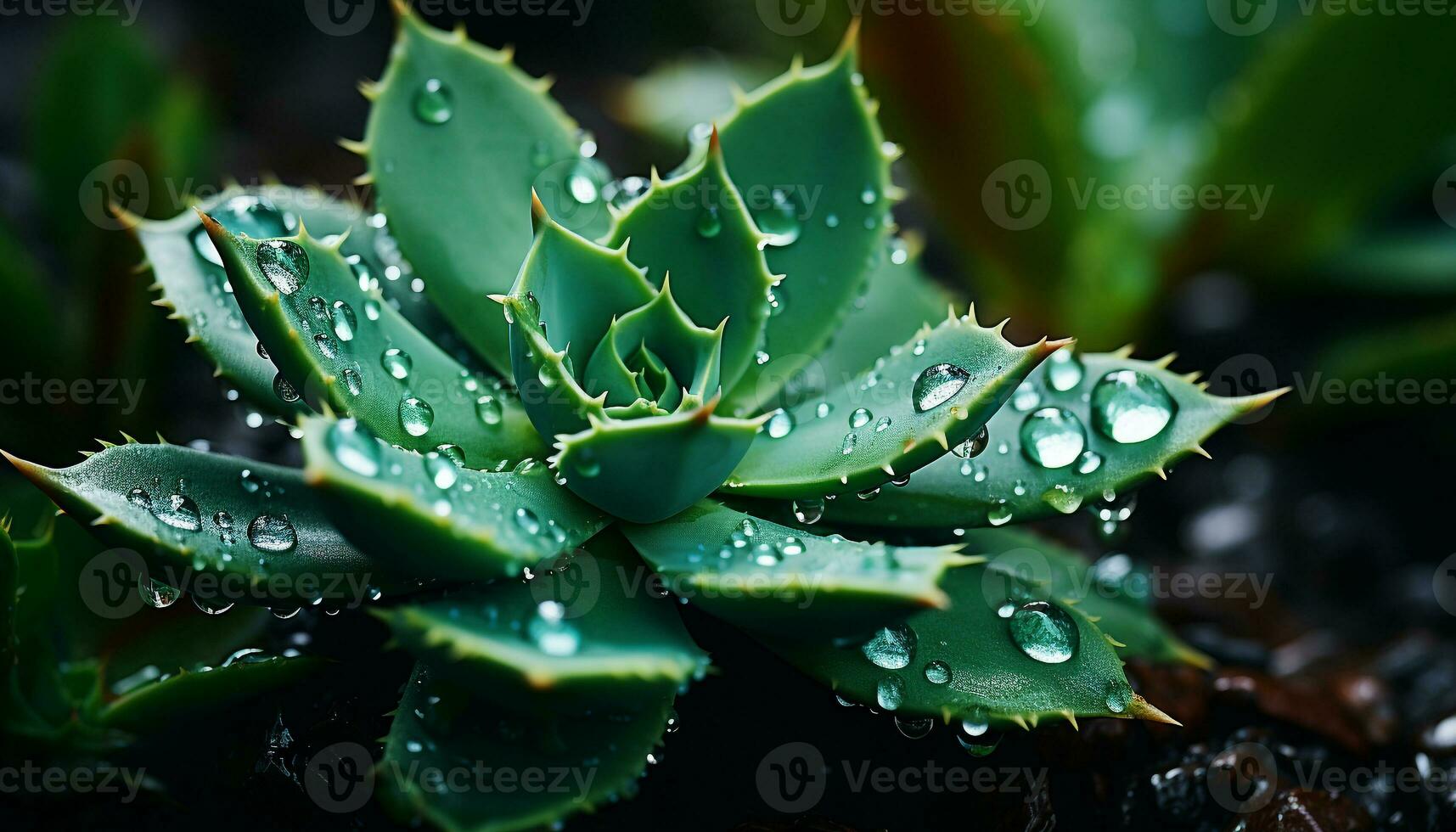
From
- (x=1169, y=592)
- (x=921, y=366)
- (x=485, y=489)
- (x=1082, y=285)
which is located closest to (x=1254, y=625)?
(x=1169, y=592)

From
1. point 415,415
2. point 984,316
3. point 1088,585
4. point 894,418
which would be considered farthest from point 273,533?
point 984,316

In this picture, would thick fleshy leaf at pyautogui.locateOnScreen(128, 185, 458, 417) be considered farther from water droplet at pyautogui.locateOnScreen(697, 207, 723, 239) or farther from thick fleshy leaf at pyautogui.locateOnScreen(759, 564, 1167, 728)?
thick fleshy leaf at pyautogui.locateOnScreen(759, 564, 1167, 728)

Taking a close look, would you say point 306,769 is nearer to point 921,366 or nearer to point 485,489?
→ point 485,489

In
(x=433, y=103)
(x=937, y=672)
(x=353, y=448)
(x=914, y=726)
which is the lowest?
(x=914, y=726)

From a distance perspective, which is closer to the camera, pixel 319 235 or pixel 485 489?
pixel 485 489

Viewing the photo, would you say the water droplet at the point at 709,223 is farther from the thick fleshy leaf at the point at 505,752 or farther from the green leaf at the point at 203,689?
the green leaf at the point at 203,689

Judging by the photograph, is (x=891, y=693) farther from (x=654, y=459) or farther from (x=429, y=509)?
(x=429, y=509)
